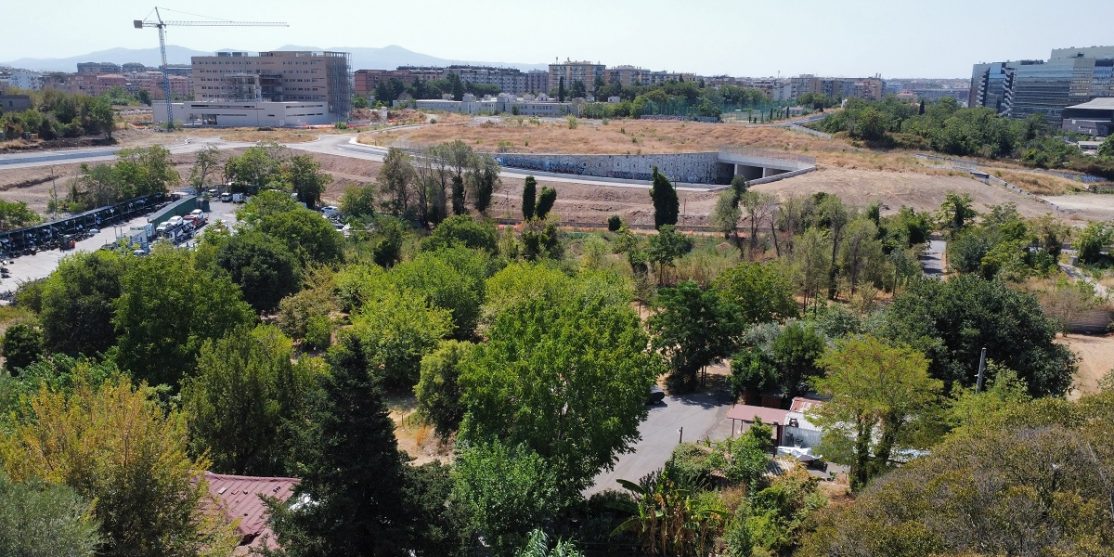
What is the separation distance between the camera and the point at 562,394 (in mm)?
15789

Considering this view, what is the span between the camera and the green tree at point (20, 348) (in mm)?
26000

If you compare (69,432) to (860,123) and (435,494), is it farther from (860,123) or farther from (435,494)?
(860,123)

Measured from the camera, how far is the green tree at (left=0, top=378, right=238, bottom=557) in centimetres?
1195

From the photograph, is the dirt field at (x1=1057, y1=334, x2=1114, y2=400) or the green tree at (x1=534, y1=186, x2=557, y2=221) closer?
the dirt field at (x1=1057, y1=334, x2=1114, y2=400)

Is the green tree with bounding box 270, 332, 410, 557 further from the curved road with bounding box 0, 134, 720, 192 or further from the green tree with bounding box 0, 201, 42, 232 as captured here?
the curved road with bounding box 0, 134, 720, 192

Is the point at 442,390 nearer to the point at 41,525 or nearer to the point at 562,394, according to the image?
the point at 562,394

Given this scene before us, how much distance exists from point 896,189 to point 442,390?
157 ft

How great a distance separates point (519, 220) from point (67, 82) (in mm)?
170844

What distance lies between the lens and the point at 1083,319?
3059 cm

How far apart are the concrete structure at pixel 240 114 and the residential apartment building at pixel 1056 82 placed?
12475 centimetres

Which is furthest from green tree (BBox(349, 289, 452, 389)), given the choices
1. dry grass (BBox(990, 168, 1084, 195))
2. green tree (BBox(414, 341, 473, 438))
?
dry grass (BBox(990, 168, 1084, 195))

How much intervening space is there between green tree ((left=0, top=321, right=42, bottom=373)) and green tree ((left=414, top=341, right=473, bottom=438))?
49.8ft


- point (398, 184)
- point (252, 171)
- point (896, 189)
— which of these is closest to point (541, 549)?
point (398, 184)

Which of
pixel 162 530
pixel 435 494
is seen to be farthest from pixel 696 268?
pixel 162 530
